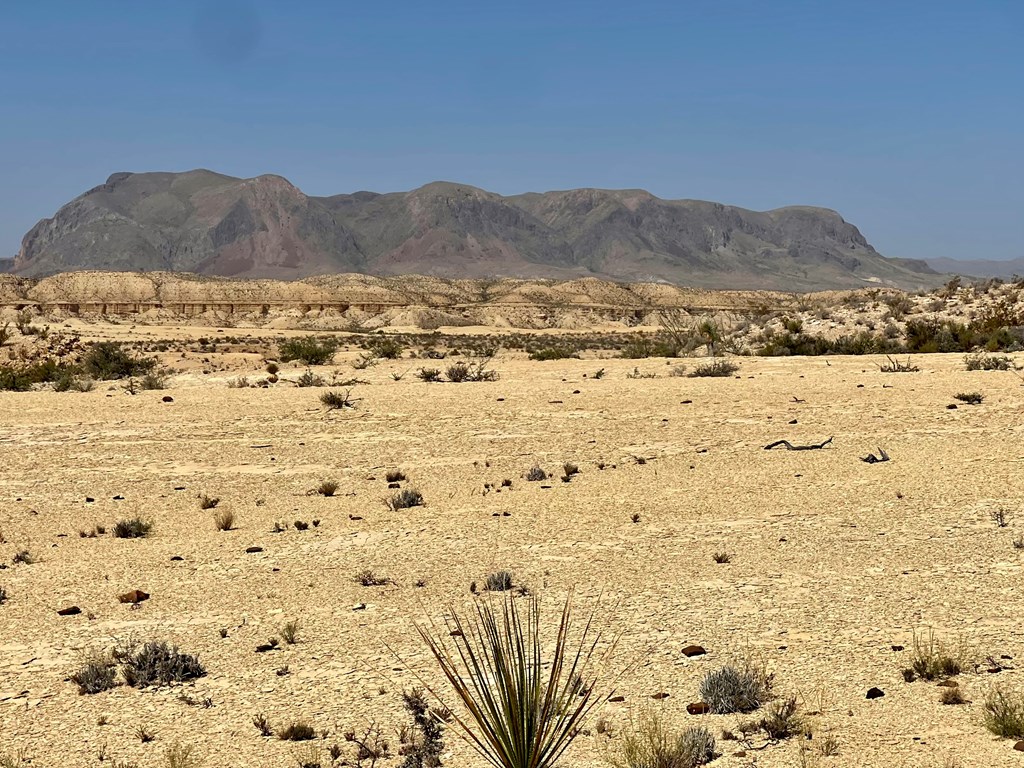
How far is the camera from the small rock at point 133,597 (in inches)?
353

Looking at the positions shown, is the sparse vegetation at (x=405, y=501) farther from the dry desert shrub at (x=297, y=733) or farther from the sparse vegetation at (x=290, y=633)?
the dry desert shrub at (x=297, y=733)

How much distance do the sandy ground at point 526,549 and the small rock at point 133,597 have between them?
0.30 feet

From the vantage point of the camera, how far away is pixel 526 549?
1027cm

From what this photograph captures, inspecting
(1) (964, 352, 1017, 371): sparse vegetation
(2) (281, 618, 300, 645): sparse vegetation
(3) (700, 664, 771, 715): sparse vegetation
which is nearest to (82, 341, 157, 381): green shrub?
(1) (964, 352, 1017, 371): sparse vegetation

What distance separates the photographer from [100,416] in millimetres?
19062

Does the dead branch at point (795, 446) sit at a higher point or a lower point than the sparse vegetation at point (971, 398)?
lower

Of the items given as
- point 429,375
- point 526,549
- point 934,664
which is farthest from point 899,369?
point 934,664

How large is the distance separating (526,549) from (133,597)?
3736 millimetres

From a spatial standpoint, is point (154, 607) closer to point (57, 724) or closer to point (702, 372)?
point (57, 724)

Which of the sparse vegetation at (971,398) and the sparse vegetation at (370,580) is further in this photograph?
the sparse vegetation at (971,398)

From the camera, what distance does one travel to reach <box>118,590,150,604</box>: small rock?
8.96 m

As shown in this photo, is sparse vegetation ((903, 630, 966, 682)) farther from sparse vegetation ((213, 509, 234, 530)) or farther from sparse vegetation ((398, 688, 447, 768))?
sparse vegetation ((213, 509, 234, 530))

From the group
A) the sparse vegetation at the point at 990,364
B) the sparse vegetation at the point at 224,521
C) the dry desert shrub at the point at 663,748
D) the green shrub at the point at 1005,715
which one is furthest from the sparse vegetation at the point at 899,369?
the dry desert shrub at the point at 663,748

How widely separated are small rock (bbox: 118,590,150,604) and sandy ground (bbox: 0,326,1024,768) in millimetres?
92
